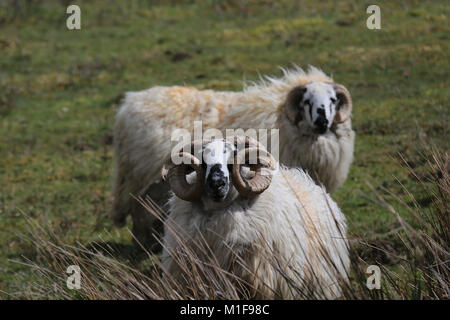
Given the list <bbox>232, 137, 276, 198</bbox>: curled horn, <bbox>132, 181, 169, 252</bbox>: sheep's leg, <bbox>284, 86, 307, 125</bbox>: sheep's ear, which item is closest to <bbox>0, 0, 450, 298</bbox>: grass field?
<bbox>132, 181, 169, 252</bbox>: sheep's leg

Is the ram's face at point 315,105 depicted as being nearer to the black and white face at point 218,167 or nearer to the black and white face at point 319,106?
the black and white face at point 319,106

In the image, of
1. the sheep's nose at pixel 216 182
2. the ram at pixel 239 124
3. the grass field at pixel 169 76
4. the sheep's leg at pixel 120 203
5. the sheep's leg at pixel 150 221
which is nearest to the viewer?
the sheep's nose at pixel 216 182

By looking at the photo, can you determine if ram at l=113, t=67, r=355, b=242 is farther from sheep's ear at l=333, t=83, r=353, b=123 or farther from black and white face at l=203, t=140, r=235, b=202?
black and white face at l=203, t=140, r=235, b=202

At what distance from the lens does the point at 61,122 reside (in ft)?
46.6

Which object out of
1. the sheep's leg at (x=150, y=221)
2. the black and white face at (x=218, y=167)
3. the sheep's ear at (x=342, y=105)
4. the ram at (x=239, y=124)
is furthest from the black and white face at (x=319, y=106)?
the black and white face at (x=218, y=167)

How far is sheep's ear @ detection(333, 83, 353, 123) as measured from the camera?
8312 millimetres

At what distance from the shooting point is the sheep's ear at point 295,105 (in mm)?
8242

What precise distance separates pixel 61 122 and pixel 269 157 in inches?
387

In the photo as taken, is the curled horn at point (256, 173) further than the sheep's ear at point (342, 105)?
No

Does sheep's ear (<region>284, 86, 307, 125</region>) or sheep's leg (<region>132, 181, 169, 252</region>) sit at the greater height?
sheep's ear (<region>284, 86, 307, 125</region>)

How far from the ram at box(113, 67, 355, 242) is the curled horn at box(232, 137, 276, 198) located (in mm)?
2651

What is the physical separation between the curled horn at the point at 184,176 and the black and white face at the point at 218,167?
0.07 m

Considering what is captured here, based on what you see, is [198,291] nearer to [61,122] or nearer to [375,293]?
[375,293]
